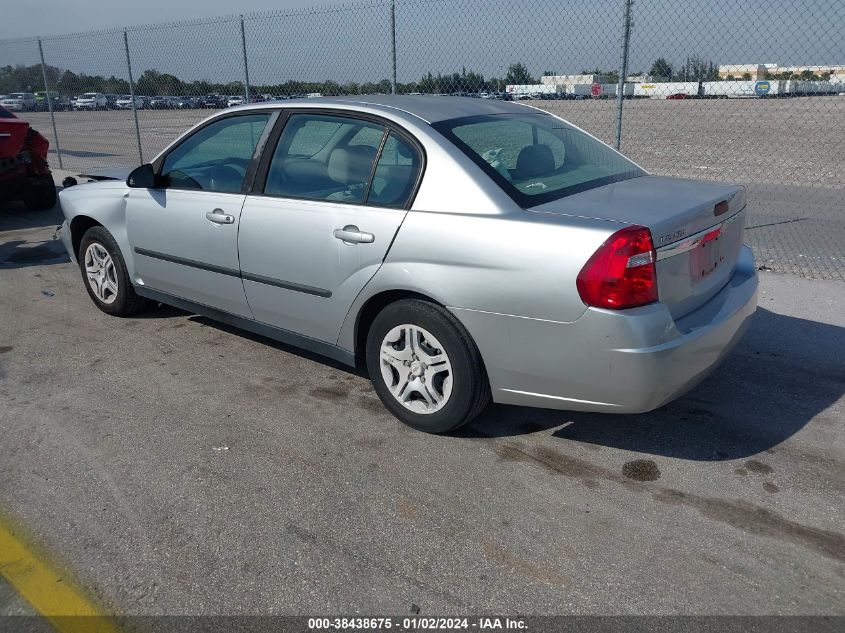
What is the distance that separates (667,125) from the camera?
18000 mm

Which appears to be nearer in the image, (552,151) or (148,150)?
(552,151)

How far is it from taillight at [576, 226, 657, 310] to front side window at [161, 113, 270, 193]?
229 centimetres

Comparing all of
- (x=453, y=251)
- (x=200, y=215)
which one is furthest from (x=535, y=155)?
(x=200, y=215)

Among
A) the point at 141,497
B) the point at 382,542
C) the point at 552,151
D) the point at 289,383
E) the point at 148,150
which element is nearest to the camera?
the point at 382,542

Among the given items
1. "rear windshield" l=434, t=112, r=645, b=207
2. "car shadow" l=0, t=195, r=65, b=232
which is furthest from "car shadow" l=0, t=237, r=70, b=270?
"rear windshield" l=434, t=112, r=645, b=207

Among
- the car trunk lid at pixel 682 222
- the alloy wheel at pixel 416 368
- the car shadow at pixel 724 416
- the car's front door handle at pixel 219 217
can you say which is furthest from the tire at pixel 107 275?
the car trunk lid at pixel 682 222

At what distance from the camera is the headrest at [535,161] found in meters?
3.67

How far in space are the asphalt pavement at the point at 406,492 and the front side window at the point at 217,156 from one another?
113 centimetres

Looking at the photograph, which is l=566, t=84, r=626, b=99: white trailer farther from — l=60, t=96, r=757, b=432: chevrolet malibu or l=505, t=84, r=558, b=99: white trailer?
l=60, t=96, r=757, b=432: chevrolet malibu

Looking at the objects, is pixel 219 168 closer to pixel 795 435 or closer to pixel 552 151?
pixel 552 151

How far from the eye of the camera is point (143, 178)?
4758 millimetres

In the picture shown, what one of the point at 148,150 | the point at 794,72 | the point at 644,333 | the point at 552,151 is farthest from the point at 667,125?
the point at 644,333

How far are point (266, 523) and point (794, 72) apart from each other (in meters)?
7.10

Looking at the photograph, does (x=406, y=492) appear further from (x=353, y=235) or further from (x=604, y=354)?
(x=353, y=235)
